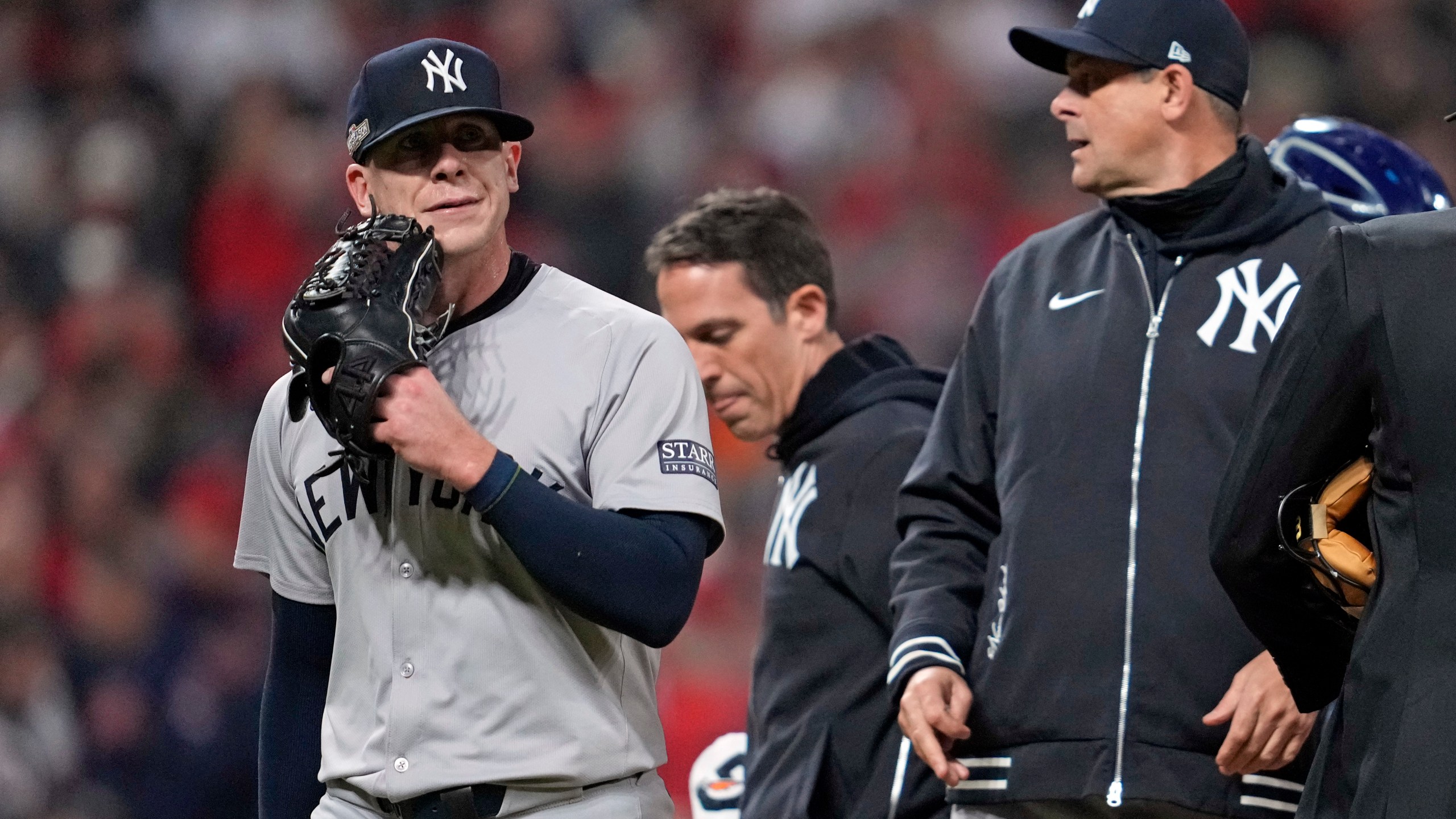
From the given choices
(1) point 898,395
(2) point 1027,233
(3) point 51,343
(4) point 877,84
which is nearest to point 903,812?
(1) point 898,395

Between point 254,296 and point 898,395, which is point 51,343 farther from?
point 898,395

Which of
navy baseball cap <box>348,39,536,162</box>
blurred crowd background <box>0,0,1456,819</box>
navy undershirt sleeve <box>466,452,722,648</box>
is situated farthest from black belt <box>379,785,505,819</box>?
blurred crowd background <box>0,0,1456,819</box>

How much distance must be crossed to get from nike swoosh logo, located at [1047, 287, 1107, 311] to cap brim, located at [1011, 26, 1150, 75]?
0.38 metres

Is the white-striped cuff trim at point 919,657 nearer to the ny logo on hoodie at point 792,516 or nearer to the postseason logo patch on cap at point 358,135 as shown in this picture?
the ny logo on hoodie at point 792,516

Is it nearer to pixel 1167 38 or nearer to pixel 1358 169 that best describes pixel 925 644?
pixel 1167 38

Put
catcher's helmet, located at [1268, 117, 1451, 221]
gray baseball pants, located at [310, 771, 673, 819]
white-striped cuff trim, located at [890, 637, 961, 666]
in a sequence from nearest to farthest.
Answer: gray baseball pants, located at [310, 771, 673, 819], white-striped cuff trim, located at [890, 637, 961, 666], catcher's helmet, located at [1268, 117, 1451, 221]

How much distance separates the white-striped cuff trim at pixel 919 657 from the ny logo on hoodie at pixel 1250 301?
1.99ft

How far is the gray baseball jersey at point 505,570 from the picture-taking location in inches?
83.8

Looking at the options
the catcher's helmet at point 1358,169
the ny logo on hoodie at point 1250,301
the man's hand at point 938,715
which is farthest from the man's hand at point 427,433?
the catcher's helmet at point 1358,169

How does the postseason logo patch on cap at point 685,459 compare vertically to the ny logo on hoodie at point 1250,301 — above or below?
below

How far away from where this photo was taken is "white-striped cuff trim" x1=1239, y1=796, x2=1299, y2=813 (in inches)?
93.8

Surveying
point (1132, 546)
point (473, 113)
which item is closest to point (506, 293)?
point (473, 113)

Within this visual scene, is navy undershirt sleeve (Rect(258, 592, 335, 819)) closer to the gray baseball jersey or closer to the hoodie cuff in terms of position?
the gray baseball jersey

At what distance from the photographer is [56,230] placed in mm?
7520
